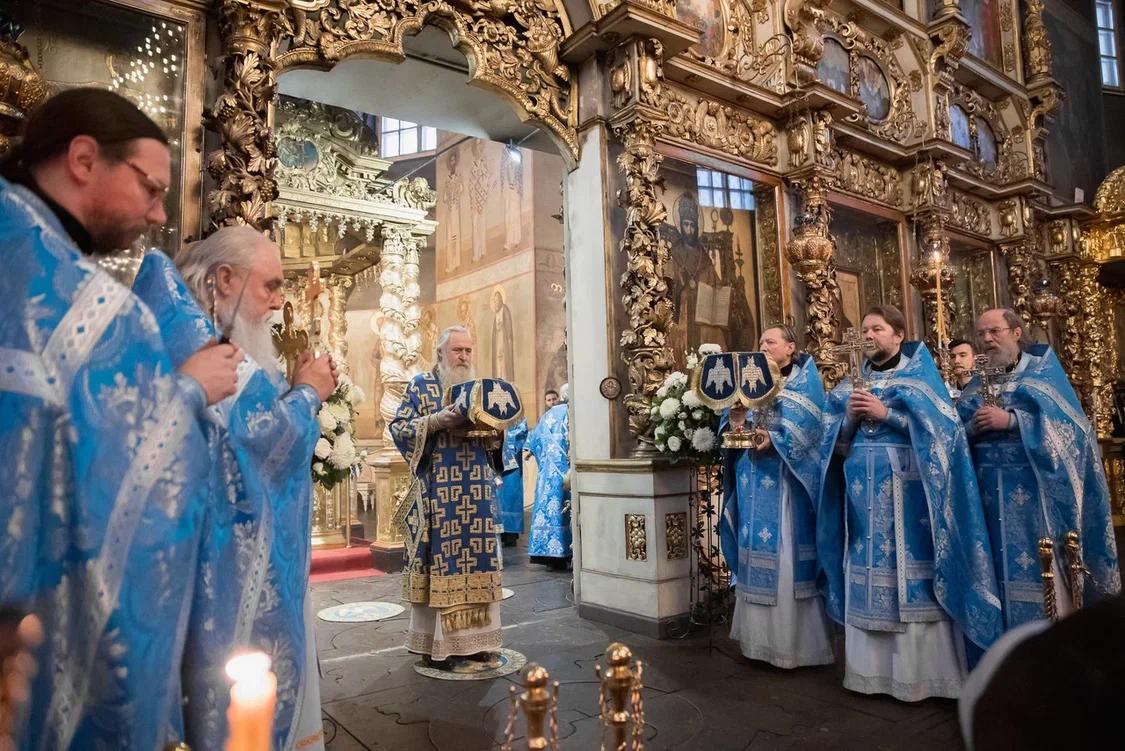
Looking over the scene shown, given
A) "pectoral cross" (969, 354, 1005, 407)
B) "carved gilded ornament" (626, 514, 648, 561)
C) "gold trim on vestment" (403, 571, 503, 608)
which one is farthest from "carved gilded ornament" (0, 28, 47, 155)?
"pectoral cross" (969, 354, 1005, 407)

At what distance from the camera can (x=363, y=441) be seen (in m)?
15.3

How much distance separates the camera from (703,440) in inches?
206

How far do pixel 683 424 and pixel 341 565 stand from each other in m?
5.07

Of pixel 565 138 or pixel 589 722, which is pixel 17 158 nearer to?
pixel 589 722

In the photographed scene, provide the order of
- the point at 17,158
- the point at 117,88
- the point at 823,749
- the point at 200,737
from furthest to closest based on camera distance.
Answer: the point at 117,88 → the point at 823,749 → the point at 200,737 → the point at 17,158

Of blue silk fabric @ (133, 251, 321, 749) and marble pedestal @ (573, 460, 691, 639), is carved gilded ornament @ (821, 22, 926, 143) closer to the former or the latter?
marble pedestal @ (573, 460, 691, 639)

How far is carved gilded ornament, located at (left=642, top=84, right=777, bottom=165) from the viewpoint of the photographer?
21.3 ft

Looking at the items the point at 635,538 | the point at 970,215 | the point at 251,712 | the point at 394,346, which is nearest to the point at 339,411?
the point at 635,538

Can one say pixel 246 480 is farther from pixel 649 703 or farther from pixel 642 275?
pixel 642 275

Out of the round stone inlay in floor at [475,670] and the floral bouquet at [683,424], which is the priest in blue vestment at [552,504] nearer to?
the floral bouquet at [683,424]

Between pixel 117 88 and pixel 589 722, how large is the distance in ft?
Result: 14.0

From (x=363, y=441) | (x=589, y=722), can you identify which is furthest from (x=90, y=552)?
(x=363, y=441)

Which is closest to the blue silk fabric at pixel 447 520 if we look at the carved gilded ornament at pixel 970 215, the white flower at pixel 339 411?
the white flower at pixel 339 411

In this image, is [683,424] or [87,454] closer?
[87,454]
